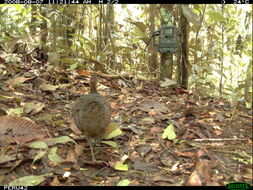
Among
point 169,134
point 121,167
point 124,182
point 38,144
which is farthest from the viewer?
point 169,134

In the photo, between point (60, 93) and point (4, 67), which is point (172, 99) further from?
point (4, 67)

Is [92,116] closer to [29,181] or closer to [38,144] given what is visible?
[38,144]

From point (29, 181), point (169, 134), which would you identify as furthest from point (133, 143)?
point (29, 181)

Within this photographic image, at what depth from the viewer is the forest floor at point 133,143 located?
1.90m

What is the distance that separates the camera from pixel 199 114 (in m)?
2.82

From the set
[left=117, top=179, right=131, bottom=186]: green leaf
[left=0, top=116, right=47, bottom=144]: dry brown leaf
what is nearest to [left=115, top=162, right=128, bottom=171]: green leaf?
[left=117, top=179, right=131, bottom=186]: green leaf

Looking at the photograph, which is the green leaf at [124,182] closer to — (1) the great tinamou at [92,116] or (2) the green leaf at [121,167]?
(2) the green leaf at [121,167]

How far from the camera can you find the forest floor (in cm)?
190

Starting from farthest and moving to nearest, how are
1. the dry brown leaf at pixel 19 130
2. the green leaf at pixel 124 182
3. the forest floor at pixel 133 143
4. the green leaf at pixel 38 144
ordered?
the dry brown leaf at pixel 19 130 < the green leaf at pixel 38 144 < the forest floor at pixel 133 143 < the green leaf at pixel 124 182

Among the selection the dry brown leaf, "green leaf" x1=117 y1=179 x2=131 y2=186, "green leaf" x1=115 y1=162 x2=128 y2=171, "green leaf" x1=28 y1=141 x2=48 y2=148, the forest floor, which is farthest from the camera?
the dry brown leaf

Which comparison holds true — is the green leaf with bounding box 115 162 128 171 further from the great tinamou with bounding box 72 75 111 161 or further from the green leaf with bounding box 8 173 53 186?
the green leaf with bounding box 8 173 53 186

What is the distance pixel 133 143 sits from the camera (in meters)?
2.44

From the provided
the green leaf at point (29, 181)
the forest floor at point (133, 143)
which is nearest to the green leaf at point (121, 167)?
the forest floor at point (133, 143)

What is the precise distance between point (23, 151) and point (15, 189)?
446 mm
